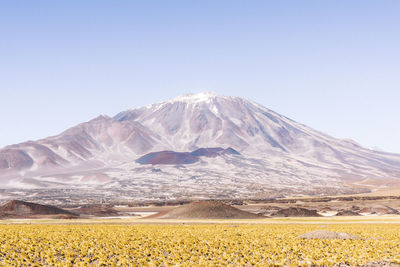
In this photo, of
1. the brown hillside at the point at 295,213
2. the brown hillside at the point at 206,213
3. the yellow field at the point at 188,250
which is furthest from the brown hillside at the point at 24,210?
the yellow field at the point at 188,250

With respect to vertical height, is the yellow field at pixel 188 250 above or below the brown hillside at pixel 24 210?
below

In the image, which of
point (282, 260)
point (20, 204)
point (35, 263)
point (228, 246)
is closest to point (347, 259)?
point (282, 260)

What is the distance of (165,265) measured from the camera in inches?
1126

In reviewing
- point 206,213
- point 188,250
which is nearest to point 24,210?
point 206,213

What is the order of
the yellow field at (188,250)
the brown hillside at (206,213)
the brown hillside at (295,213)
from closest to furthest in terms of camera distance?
the yellow field at (188,250) → the brown hillside at (206,213) → the brown hillside at (295,213)

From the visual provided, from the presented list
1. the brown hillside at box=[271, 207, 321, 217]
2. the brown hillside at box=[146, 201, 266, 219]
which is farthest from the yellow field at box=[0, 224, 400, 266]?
the brown hillside at box=[271, 207, 321, 217]

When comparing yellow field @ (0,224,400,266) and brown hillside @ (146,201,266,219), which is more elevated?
brown hillside @ (146,201,266,219)

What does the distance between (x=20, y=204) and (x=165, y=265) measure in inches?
3138

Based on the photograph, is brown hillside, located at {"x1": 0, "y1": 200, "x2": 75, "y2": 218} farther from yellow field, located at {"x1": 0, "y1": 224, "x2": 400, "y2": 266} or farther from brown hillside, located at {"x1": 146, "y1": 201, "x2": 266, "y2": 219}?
yellow field, located at {"x1": 0, "y1": 224, "x2": 400, "y2": 266}

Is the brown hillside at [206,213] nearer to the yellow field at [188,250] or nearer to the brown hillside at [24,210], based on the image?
the brown hillside at [24,210]

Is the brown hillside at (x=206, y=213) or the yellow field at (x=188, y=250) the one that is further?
the brown hillside at (x=206, y=213)

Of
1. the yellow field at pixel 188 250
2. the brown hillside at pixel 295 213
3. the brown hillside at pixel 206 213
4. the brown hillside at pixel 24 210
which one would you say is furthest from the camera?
the brown hillside at pixel 24 210

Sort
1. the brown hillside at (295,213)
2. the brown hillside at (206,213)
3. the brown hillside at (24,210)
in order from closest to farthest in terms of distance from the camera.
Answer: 1. the brown hillside at (206,213)
2. the brown hillside at (295,213)
3. the brown hillside at (24,210)

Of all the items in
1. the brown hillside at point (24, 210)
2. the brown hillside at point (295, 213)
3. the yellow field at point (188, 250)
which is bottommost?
the yellow field at point (188, 250)
